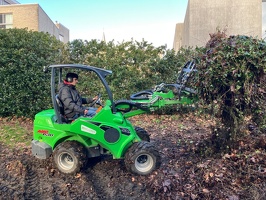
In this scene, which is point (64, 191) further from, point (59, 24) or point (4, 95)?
point (59, 24)

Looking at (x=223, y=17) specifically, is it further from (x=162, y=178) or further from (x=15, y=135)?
(x=162, y=178)

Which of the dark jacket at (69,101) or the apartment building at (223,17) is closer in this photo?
the dark jacket at (69,101)

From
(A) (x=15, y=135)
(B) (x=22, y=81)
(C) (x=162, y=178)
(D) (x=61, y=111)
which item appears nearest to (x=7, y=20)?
(B) (x=22, y=81)

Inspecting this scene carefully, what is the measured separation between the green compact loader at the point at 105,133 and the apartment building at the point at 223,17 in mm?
10467

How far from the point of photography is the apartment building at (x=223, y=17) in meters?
14.8

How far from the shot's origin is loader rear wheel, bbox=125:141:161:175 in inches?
186

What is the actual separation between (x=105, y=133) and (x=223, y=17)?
12.6m

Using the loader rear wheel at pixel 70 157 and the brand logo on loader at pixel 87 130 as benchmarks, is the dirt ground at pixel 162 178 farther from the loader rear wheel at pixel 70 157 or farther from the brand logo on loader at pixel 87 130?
the brand logo on loader at pixel 87 130

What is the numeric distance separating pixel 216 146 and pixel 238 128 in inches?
24.4

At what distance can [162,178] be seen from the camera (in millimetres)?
4535

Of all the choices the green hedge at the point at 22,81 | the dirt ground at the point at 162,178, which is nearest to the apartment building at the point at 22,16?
the green hedge at the point at 22,81

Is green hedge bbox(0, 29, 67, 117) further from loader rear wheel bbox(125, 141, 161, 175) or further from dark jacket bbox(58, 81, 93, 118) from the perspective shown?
loader rear wheel bbox(125, 141, 161, 175)

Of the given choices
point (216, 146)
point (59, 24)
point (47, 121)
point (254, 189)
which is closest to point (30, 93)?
point (47, 121)

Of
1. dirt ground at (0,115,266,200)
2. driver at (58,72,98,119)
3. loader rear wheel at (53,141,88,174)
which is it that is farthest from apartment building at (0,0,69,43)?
loader rear wheel at (53,141,88,174)
